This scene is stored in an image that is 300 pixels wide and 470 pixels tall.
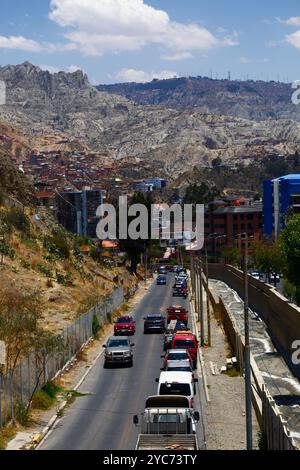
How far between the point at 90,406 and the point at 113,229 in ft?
300

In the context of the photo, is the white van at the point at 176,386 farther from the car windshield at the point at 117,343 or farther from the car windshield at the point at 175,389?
the car windshield at the point at 117,343

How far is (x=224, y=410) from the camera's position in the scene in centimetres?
3006

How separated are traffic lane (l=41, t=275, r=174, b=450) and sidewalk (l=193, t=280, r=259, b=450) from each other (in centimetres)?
251

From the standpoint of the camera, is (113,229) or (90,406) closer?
(90,406)

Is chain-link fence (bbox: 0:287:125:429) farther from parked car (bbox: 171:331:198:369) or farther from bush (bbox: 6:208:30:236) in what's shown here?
bush (bbox: 6:208:30:236)

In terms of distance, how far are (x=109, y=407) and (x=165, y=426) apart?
8.21 m

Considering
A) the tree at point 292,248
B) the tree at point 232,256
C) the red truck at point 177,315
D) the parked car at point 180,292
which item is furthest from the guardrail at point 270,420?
the tree at point 232,256

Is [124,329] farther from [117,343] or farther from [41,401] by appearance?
[41,401]

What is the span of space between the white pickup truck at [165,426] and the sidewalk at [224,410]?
1.75m

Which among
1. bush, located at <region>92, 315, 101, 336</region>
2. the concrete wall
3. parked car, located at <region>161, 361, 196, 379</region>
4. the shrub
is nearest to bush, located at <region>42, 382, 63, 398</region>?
parked car, located at <region>161, 361, 196, 379</region>
